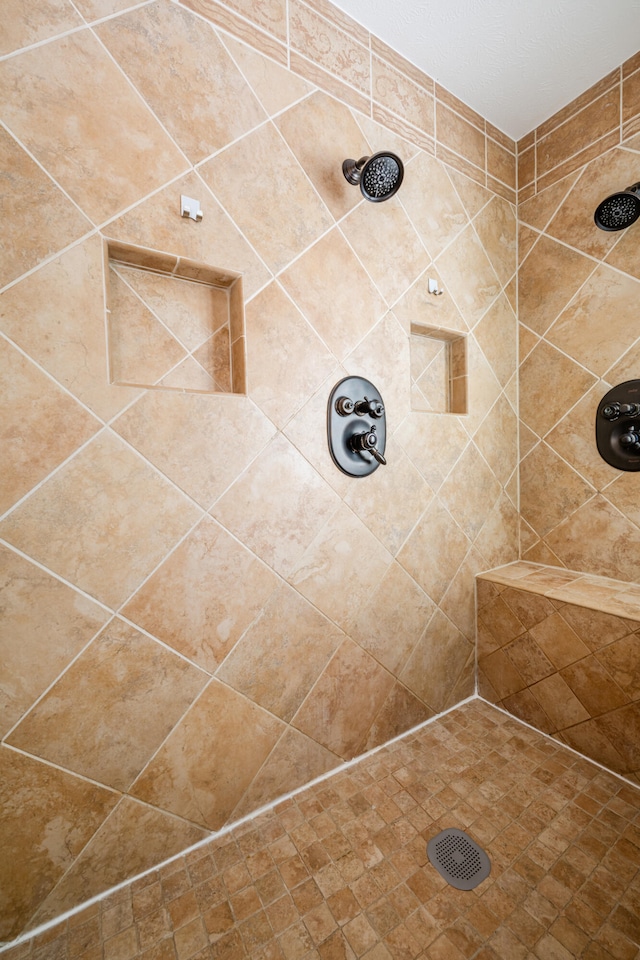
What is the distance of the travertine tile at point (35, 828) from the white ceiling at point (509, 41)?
276 cm

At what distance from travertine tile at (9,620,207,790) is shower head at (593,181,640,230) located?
232 centimetres

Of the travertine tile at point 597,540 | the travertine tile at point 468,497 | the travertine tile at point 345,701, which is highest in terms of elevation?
A: the travertine tile at point 468,497

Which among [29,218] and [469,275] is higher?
[469,275]

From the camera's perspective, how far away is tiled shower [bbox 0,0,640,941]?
0.97 meters

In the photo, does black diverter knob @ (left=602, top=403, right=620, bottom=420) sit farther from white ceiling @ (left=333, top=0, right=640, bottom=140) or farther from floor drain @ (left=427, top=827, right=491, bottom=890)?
floor drain @ (left=427, top=827, right=491, bottom=890)

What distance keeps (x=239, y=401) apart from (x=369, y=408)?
51 centimetres

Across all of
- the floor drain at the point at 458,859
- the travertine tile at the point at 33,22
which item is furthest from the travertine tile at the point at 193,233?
the floor drain at the point at 458,859

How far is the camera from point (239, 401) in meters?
1.23

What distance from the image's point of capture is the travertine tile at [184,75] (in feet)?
3.47

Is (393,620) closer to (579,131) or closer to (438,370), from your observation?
(438,370)

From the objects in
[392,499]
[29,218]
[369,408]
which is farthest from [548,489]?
[29,218]

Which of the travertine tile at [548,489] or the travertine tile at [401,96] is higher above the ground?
the travertine tile at [401,96]

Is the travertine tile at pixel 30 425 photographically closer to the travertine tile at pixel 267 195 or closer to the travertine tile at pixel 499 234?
the travertine tile at pixel 267 195

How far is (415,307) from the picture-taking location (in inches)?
65.4
